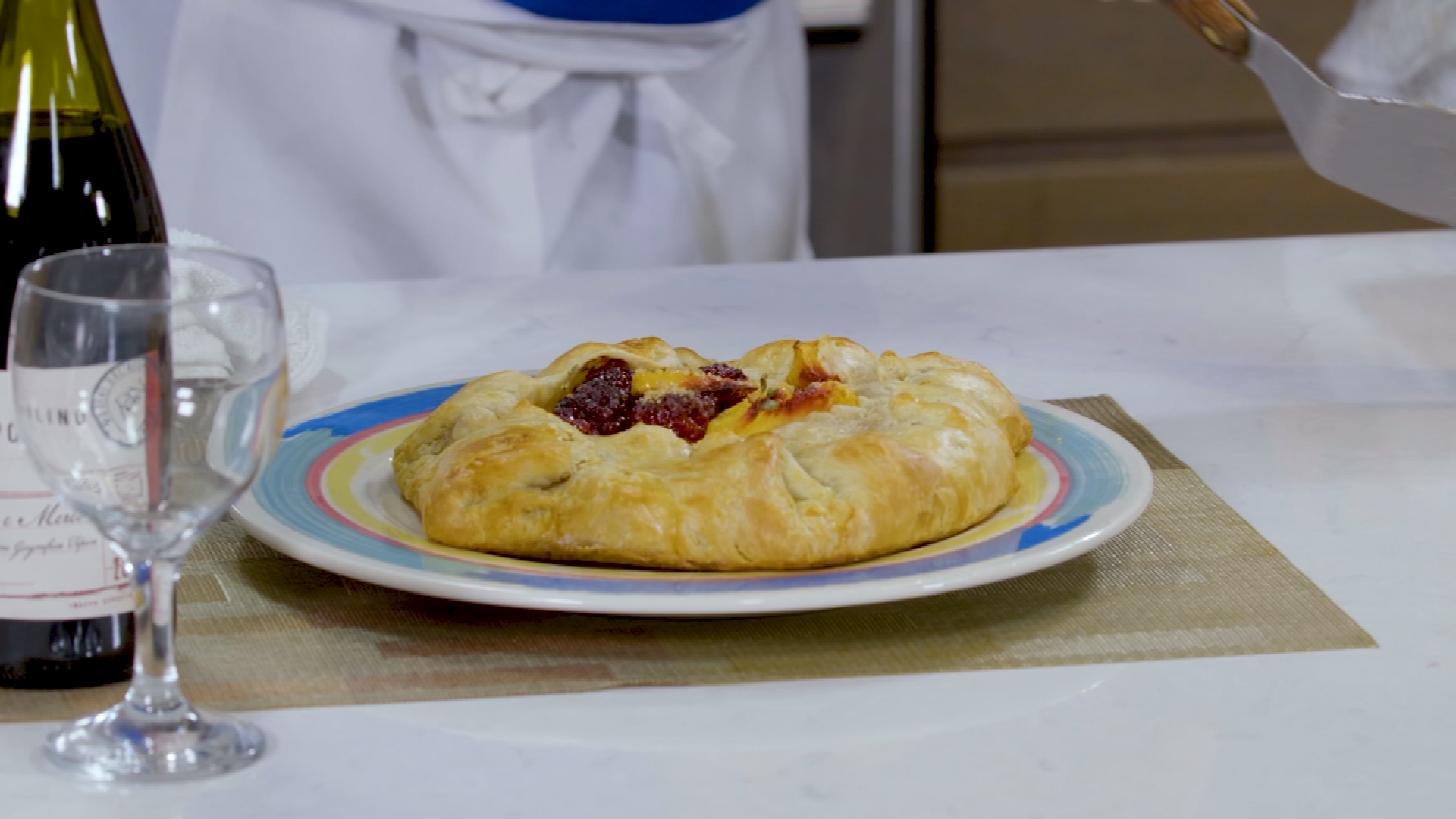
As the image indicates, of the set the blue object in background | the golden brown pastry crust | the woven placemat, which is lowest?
the woven placemat

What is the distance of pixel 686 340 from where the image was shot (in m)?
1.19

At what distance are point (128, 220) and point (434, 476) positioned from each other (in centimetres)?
18

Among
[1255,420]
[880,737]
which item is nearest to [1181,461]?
[1255,420]

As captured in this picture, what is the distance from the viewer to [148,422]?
0.51m

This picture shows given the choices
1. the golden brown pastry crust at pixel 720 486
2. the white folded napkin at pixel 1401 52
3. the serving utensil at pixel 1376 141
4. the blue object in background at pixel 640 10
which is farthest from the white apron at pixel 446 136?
the golden brown pastry crust at pixel 720 486

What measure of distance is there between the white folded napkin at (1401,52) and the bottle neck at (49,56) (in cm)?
162

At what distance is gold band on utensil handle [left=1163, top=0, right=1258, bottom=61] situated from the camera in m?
1.00

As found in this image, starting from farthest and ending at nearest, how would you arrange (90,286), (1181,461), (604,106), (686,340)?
(604,106) < (686,340) < (1181,461) < (90,286)

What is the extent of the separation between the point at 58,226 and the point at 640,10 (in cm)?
108

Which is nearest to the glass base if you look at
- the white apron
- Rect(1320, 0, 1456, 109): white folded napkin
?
the white apron

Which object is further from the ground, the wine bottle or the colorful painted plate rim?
the wine bottle

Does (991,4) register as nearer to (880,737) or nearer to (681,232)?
(681,232)

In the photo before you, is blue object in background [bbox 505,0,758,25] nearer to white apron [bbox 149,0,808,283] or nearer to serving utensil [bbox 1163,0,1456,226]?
white apron [bbox 149,0,808,283]

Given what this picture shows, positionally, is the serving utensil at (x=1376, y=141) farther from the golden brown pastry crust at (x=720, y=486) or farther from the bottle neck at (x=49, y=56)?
the bottle neck at (x=49, y=56)
